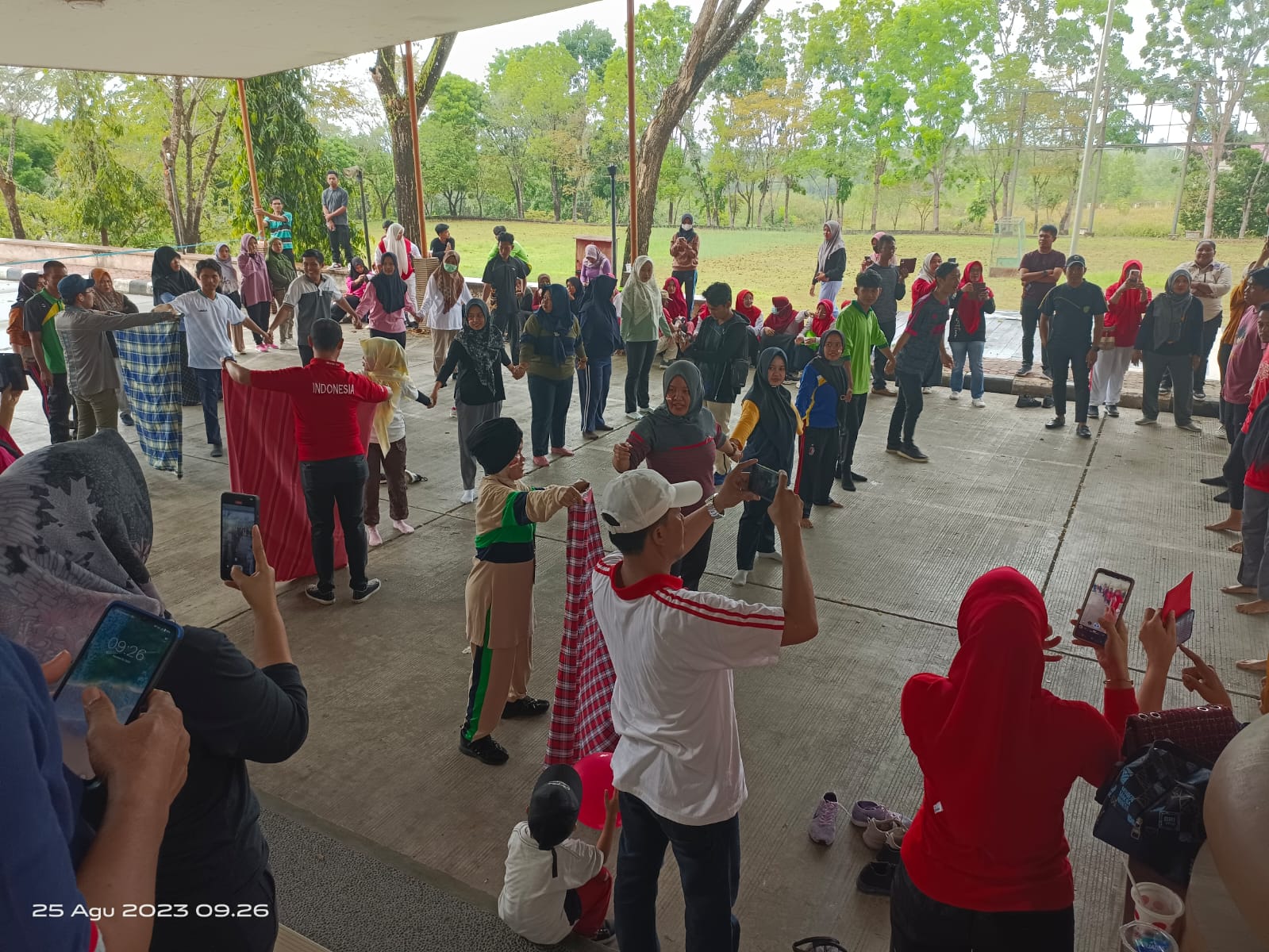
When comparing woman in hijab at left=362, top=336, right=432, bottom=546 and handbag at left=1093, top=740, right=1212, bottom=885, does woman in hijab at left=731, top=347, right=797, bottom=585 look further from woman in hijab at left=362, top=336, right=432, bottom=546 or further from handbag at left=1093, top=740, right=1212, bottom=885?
handbag at left=1093, top=740, right=1212, bottom=885

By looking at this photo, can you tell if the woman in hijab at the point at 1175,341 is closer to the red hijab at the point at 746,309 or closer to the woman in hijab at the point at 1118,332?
the woman in hijab at the point at 1118,332

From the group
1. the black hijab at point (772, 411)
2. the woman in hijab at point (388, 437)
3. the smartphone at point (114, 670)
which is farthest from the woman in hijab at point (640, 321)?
the smartphone at point (114, 670)

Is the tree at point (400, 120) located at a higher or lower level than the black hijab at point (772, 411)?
higher

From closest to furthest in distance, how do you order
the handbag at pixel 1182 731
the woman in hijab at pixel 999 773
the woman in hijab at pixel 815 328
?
the woman in hijab at pixel 999 773 < the handbag at pixel 1182 731 < the woman in hijab at pixel 815 328

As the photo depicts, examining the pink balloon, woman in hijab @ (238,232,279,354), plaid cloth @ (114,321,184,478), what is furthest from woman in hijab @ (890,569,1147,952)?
woman in hijab @ (238,232,279,354)

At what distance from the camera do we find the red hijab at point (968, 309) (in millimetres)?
9727

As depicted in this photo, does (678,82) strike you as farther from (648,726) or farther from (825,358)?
(648,726)

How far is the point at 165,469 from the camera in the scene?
807cm

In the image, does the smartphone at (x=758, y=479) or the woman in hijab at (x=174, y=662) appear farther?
the smartphone at (x=758, y=479)

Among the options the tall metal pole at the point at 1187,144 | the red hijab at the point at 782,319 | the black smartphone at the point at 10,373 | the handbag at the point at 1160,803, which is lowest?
the handbag at the point at 1160,803

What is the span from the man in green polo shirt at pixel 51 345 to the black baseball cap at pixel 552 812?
A: 7284 millimetres

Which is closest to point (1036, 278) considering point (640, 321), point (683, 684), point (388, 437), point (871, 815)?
point (640, 321)

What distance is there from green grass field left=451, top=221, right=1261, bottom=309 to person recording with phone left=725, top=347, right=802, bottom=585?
10990 mm

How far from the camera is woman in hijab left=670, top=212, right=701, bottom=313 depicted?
12.6m
